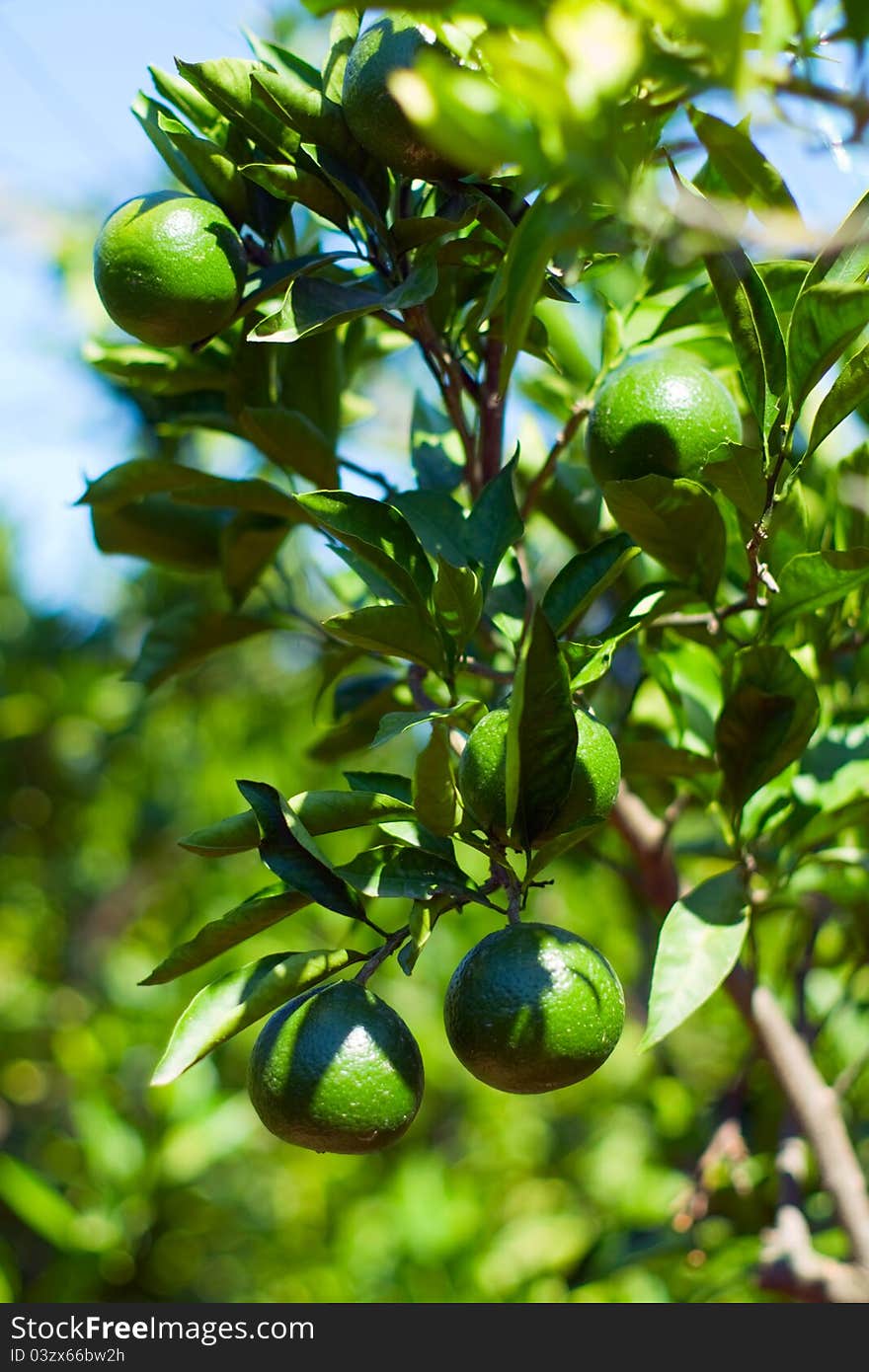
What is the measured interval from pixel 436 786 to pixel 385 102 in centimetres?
44

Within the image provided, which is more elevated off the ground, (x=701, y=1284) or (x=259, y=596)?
(x=259, y=596)

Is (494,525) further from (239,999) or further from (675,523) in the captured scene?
(239,999)

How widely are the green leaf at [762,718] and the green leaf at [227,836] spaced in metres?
0.38

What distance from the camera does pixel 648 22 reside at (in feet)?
1.86

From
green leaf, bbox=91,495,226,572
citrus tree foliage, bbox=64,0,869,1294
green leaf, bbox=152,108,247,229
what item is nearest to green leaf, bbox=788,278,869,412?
citrus tree foliage, bbox=64,0,869,1294

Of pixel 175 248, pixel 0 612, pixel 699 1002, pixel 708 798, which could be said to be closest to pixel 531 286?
pixel 175 248

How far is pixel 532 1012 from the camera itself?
2.33ft

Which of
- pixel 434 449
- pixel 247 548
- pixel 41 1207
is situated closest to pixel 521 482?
pixel 434 449

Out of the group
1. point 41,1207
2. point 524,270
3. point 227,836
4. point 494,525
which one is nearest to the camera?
point 524,270

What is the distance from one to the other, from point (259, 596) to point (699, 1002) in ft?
2.83

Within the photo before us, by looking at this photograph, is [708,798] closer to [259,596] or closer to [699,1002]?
[699,1002]

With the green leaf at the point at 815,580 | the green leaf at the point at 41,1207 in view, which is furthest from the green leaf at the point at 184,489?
the green leaf at the point at 41,1207

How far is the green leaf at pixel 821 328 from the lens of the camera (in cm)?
72

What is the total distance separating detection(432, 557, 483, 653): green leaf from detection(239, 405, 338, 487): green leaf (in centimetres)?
26
